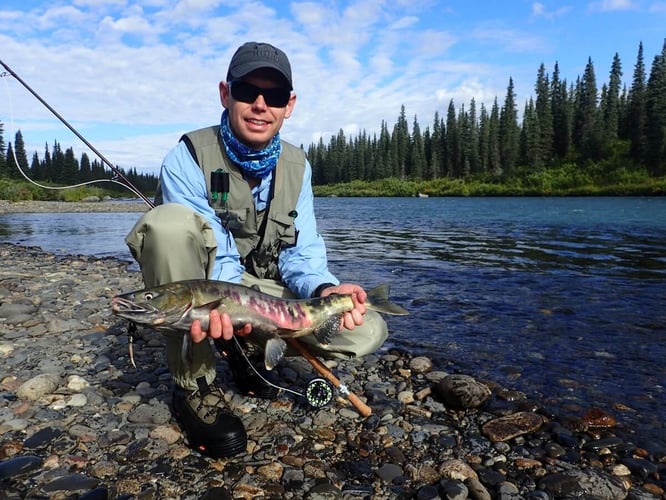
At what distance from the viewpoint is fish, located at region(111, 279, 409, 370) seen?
282 centimetres

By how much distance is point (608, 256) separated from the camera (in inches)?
539

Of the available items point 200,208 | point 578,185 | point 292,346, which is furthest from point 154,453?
point 578,185

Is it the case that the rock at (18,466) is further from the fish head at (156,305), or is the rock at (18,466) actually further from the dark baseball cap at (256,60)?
the dark baseball cap at (256,60)

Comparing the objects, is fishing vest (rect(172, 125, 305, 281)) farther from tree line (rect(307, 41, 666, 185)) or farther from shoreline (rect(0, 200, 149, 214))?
tree line (rect(307, 41, 666, 185))

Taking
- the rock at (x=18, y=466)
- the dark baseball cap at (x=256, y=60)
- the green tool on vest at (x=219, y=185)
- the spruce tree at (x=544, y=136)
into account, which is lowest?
the rock at (x=18, y=466)

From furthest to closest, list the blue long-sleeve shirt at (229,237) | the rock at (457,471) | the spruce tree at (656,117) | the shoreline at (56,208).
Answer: the spruce tree at (656,117) → the shoreline at (56,208) → the blue long-sleeve shirt at (229,237) → the rock at (457,471)

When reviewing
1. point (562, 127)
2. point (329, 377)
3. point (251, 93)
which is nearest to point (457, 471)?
point (329, 377)

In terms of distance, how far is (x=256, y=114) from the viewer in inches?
153

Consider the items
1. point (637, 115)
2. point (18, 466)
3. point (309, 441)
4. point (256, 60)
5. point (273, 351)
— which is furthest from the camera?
point (637, 115)

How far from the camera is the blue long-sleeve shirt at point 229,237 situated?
12.3ft

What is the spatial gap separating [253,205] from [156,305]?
1.55 metres

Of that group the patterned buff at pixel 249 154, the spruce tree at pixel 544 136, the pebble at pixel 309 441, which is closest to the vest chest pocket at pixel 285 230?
the patterned buff at pixel 249 154

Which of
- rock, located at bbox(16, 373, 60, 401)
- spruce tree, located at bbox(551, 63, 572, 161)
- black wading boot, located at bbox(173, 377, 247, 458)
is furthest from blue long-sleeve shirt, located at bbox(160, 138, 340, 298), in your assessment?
spruce tree, located at bbox(551, 63, 572, 161)

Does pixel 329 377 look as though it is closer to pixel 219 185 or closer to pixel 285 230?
pixel 285 230
